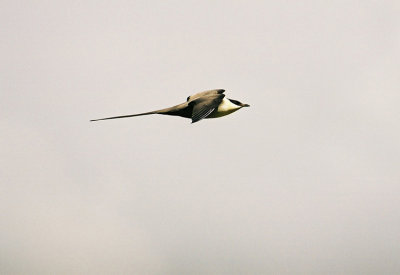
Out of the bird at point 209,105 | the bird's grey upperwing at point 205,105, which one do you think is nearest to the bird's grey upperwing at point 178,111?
the bird at point 209,105

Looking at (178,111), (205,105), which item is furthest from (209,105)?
(178,111)

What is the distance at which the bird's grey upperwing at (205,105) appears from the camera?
17281 mm

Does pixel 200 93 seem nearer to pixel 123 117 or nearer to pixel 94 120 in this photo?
pixel 123 117

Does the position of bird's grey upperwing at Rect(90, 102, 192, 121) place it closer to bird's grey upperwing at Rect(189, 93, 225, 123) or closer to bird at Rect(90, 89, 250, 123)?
bird at Rect(90, 89, 250, 123)

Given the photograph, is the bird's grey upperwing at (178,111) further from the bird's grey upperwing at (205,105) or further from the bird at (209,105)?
the bird's grey upperwing at (205,105)

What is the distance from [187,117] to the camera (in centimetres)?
2136

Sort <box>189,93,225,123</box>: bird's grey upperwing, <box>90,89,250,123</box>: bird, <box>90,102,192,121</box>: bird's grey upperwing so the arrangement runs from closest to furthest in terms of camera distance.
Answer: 1. <box>189,93,225,123</box>: bird's grey upperwing
2. <box>90,89,250,123</box>: bird
3. <box>90,102,192,121</box>: bird's grey upperwing

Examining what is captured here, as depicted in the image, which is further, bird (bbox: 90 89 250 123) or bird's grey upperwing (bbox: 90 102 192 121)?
bird's grey upperwing (bbox: 90 102 192 121)

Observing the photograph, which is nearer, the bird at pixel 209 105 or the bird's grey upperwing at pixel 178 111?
the bird at pixel 209 105

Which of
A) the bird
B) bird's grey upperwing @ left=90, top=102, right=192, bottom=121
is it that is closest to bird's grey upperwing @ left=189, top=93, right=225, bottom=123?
the bird

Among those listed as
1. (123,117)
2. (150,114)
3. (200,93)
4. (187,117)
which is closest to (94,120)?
(123,117)

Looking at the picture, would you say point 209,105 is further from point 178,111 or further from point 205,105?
point 178,111

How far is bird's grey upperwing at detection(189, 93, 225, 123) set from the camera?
17.3 m

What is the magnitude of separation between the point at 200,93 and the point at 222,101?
2522mm
